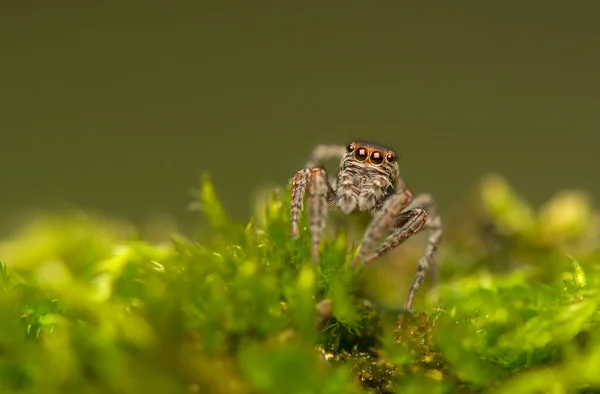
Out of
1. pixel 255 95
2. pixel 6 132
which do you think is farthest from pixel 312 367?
pixel 255 95

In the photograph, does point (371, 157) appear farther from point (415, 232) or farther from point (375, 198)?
point (415, 232)

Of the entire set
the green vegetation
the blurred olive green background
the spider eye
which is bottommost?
the green vegetation

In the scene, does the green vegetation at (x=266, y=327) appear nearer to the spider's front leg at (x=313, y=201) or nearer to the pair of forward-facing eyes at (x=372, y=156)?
the spider's front leg at (x=313, y=201)

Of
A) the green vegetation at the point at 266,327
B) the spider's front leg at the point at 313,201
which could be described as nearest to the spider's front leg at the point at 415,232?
the green vegetation at the point at 266,327

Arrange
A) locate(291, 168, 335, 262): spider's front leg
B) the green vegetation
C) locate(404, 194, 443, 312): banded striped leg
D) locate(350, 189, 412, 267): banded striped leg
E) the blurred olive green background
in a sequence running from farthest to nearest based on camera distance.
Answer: the blurred olive green background
locate(404, 194, 443, 312): banded striped leg
locate(350, 189, 412, 267): banded striped leg
locate(291, 168, 335, 262): spider's front leg
the green vegetation

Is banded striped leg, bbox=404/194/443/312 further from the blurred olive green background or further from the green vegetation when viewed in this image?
the blurred olive green background

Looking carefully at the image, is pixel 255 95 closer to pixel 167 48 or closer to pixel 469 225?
pixel 167 48

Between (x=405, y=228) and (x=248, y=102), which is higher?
(x=248, y=102)

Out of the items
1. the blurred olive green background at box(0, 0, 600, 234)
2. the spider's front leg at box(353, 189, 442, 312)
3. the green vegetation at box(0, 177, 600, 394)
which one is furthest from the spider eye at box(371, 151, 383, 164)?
the blurred olive green background at box(0, 0, 600, 234)

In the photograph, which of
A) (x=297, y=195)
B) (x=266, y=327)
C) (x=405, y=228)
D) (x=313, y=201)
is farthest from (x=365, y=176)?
(x=266, y=327)
